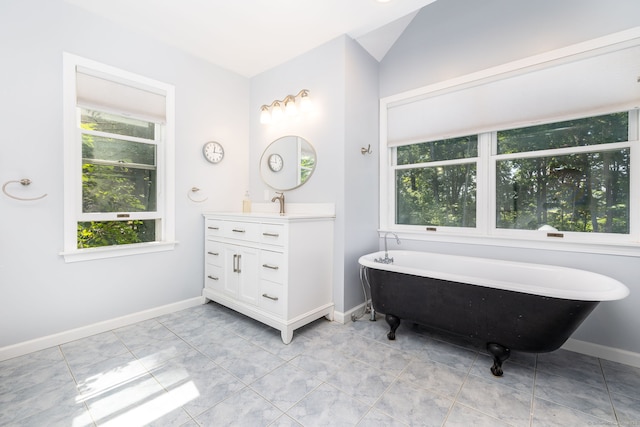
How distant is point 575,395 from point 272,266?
6.86 feet

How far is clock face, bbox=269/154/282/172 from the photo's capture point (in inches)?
123

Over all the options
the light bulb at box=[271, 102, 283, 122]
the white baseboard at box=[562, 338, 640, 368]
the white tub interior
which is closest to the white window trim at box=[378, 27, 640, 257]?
the white tub interior

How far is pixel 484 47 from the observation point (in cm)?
243

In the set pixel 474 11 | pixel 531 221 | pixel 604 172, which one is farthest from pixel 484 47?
pixel 531 221

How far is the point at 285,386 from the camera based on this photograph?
1673 millimetres

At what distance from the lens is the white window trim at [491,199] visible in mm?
1913

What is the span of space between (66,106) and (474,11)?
139 inches

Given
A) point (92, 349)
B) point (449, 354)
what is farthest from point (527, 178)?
point (92, 349)

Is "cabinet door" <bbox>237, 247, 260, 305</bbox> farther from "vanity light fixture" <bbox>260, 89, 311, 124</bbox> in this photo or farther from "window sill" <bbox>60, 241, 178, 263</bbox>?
Result: "vanity light fixture" <bbox>260, 89, 311, 124</bbox>

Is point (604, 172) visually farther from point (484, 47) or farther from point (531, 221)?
point (484, 47)

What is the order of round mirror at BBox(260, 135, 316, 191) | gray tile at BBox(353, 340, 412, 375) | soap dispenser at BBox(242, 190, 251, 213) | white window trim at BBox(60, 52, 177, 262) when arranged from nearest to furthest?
gray tile at BBox(353, 340, 412, 375) → white window trim at BBox(60, 52, 177, 262) → round mirror at BBox(260, 135, 316, 191) → soap dispenser at BBox(242, 190, 251, 213)

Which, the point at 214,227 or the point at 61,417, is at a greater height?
the point at 214,227

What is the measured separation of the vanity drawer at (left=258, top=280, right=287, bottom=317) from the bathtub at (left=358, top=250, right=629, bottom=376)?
0.73 meters

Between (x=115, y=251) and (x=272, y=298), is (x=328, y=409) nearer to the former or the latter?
(x=272, y=298)
